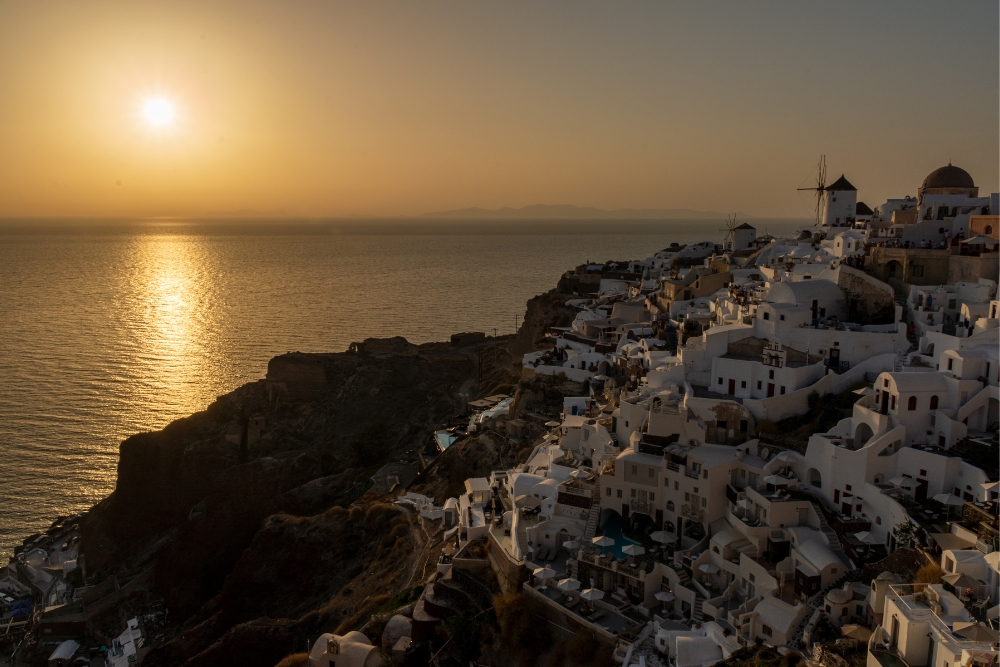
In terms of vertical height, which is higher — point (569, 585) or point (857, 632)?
point (857, 632)

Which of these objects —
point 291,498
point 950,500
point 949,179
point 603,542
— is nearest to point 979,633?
point 950,500

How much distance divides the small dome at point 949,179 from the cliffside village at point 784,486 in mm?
2347

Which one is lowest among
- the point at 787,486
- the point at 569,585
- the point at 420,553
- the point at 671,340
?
the point at 420,553

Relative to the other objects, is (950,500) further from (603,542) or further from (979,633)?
(603,542)

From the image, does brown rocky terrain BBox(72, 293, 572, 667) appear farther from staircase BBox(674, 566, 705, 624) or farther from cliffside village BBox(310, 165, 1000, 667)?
staircase BBox(674, 566, 705, 624)

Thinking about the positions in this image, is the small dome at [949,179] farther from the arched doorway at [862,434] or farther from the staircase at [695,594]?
the staircase at [695,594]

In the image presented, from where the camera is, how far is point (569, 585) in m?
19.7

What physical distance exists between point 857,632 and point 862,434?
254 inches

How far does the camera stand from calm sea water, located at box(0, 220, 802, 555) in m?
46.2

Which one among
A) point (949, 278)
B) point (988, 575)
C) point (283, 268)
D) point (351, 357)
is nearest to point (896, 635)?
point (988, 575)

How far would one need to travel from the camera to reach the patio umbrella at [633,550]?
20277 mm

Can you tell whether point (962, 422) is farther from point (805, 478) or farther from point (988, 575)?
point (988, 575)

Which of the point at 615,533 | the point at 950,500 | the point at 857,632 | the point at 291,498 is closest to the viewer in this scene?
the point at 857,632

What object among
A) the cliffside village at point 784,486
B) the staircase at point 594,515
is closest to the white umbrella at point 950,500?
the cliffside village at point 784,486
